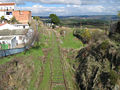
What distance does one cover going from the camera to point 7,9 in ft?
112

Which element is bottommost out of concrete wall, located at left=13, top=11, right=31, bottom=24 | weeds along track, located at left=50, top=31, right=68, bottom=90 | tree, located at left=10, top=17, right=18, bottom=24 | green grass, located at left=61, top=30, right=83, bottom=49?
weeds along track, located at left=50, top=31, right=68, bottom=90

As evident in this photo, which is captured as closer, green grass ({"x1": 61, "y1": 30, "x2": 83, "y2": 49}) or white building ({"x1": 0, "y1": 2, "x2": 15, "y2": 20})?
green grass ({"x1": 61, "y1": 30, "x2": 83, "y2": 49})

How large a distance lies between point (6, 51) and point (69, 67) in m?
6.45

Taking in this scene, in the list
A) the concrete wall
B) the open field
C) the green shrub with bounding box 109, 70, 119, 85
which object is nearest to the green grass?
the open field

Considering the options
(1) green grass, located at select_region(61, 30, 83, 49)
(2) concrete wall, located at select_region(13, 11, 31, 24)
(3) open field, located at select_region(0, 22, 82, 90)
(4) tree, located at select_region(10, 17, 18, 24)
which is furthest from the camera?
(2) concrete wall, located at select_region(13, 11, 31, 24)

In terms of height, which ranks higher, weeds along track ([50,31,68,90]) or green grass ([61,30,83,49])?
green grass ([61,30,83,49])

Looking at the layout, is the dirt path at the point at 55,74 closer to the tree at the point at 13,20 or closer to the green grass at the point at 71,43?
the green grass at the point at 71,43

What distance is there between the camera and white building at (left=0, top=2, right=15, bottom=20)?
33006 mm

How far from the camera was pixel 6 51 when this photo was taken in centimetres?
1309

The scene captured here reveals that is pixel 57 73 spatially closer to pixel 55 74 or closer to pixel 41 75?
pixel 55 74

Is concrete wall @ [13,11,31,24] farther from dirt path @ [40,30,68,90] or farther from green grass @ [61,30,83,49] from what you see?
dirt path @ [40,30,68,90]

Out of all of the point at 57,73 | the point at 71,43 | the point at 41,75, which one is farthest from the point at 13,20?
the point at 57,73

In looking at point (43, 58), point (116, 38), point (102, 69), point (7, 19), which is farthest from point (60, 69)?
point (7, 19)

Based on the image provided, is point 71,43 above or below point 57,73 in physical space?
above
